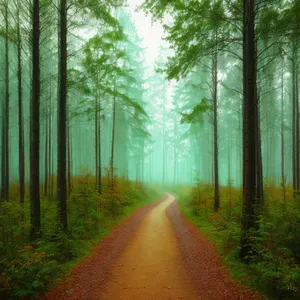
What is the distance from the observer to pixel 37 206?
6.78 meters

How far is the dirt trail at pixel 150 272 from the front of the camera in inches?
186

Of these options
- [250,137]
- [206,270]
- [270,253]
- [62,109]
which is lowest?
[206,270]

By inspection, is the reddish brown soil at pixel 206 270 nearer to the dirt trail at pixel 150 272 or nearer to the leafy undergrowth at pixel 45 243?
the dirt trail at pixel 150 272

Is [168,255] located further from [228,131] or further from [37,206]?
A: [228,131]

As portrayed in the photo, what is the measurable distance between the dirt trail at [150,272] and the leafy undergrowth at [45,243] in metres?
1.43

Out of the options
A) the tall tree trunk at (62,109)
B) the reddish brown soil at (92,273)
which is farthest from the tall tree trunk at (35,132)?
the reddish brown soil at (92,273)

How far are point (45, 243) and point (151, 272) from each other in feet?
11.6

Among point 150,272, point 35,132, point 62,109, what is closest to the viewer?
point 150,272

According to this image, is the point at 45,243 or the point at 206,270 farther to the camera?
the point at 45,243

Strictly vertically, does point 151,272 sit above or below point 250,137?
below

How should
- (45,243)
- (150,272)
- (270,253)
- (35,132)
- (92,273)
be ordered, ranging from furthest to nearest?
(35,132) < (45,243) < (150,272) < (92,273) < (270,253)

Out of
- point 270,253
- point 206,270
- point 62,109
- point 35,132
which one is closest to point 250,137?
point 270,253

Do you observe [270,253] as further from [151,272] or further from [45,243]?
[45,243]

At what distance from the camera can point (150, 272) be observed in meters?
5.73
